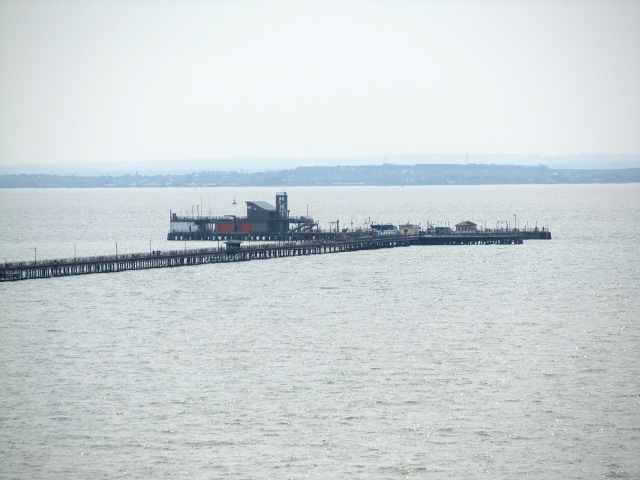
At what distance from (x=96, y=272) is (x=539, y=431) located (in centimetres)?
7621

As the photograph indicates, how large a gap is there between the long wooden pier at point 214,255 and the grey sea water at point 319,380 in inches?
141

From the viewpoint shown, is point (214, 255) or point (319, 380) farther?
point (214, 255)

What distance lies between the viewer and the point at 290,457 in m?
50.2

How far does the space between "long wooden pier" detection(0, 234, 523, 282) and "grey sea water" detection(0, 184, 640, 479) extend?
3.57 m

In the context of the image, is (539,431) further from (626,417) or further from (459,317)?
(459,317)

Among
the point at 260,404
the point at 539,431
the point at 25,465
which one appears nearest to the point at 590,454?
the point at 539,431

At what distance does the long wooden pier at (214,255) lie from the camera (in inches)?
4643

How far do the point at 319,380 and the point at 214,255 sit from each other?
76.7 metres

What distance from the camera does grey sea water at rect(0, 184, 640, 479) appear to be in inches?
1967

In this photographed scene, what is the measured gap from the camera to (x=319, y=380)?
64.4 m

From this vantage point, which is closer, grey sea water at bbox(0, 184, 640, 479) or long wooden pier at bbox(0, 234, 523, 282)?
grey sea water at bbox(0, 184, 640, 479)

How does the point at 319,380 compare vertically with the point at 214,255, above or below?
below

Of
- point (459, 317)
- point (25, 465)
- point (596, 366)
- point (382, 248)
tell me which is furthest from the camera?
point (382, 248)

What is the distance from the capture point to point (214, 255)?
140m
